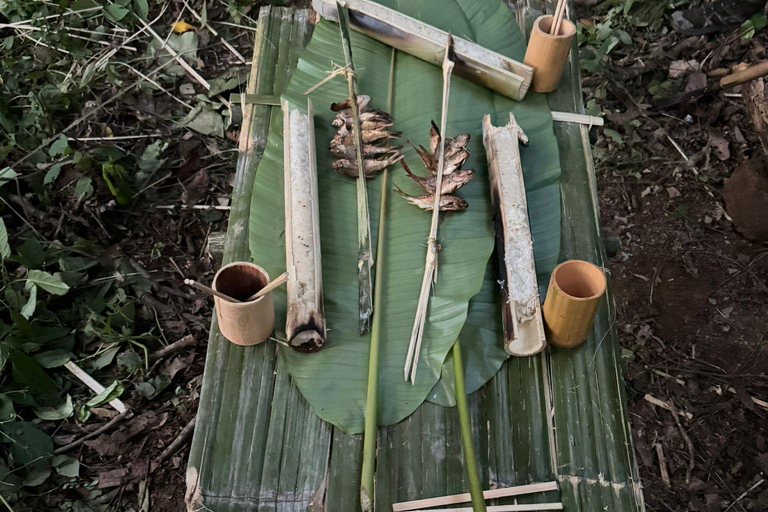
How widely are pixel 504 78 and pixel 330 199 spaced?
0.76 metres

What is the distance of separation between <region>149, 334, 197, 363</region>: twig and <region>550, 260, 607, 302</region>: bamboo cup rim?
1.66m

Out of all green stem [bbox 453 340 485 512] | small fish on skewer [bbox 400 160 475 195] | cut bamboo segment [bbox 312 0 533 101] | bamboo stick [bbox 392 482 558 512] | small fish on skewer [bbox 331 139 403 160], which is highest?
cut bamboo segment [bbox 312 0 533 101]

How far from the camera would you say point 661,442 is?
2.85 meters

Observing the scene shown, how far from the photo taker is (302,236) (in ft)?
5.98

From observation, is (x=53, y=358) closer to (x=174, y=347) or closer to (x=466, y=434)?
(x=174, y=347)

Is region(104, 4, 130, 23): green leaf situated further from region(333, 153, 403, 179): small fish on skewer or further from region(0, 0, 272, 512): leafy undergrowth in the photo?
region(333, 153, 403, 179): small fish on skewer

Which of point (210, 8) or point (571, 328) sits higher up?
point (571, 328)

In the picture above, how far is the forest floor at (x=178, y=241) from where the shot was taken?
8.32ft

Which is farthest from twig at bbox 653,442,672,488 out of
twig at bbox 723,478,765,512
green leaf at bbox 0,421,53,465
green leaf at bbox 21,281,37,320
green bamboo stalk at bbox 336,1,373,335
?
green leaf at bbox 21,281,37,320

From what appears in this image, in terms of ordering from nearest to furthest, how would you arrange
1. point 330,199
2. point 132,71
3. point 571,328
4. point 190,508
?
point 190,508, point 571,328, point 330,199, point 132,71

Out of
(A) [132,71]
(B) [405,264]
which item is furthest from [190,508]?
(A) [132,71]

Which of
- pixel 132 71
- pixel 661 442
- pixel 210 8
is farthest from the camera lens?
pixel 210 8

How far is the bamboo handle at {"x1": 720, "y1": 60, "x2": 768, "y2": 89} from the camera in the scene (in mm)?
3329

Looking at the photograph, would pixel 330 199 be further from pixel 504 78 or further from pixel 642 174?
pixel 642 174
